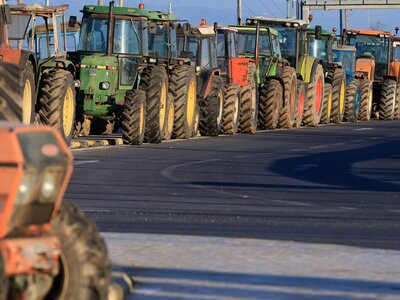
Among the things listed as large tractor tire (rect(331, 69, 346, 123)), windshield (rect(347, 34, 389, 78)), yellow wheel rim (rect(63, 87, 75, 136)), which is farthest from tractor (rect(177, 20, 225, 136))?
windshield (rect(347, 34, 389, 78))

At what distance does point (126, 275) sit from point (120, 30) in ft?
71.3

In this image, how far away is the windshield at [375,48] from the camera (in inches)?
2345

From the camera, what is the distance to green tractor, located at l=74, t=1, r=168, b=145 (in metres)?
31.7

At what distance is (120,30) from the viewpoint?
32.7m

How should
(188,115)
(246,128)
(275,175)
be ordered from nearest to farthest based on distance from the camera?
(275,175)
(188,115)
(246,128)

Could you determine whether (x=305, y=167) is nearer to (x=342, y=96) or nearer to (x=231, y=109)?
(x=231, y=109)

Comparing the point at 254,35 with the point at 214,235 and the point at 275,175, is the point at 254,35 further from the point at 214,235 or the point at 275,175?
the point at 214,235

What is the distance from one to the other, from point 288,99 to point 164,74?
11106mm

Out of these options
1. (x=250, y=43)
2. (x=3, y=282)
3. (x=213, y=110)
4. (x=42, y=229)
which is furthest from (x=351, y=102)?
(x=3, y=282)

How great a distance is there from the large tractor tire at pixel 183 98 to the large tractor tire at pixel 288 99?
25.8 feet

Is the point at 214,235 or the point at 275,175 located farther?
Answer: the point at 275,175

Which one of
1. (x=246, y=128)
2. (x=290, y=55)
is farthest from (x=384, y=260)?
(x=290, y=55)

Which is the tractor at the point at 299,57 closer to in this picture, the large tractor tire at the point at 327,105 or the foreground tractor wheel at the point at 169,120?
the large tractor tire at the point at 327,105

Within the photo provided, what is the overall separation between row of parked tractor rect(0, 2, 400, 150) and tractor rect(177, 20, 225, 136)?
0.02 metres
